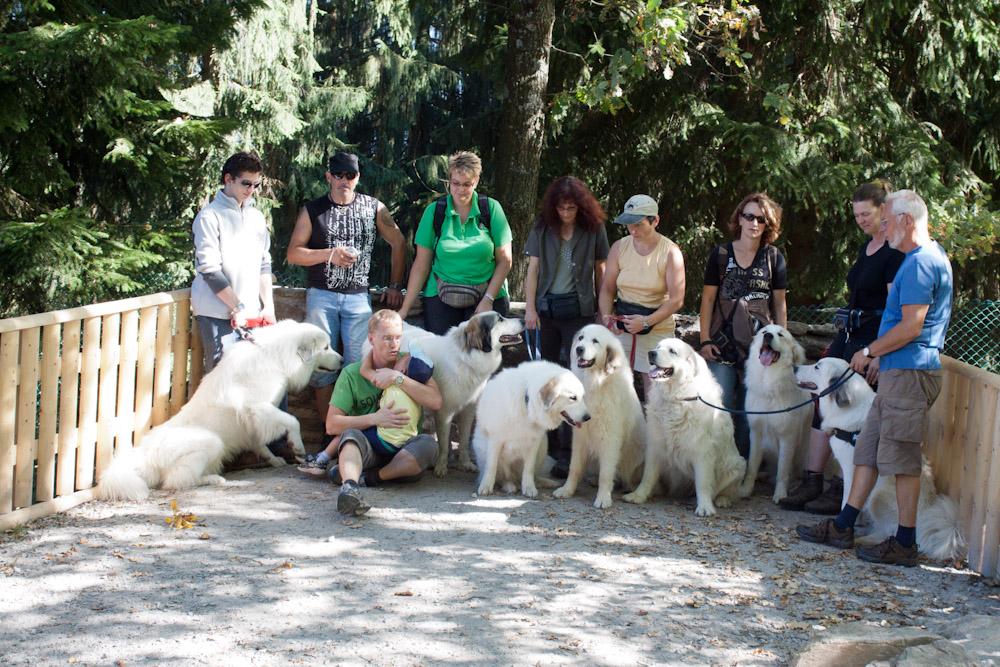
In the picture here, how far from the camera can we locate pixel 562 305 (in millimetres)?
6234

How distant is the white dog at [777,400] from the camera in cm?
571

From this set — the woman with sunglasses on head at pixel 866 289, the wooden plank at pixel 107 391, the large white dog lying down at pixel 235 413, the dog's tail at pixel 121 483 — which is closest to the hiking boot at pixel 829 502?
the woman with sunglasses on head at pixel 866 289

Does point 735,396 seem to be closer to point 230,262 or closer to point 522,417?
point 522,417

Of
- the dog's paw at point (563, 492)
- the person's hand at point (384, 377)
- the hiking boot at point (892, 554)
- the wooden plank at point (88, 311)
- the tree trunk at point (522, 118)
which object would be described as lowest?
the hiking boot at point (892, 554)

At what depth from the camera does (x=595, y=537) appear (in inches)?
193

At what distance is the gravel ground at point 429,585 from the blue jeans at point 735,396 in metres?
0.99

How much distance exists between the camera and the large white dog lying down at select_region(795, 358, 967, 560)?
15.6 feet

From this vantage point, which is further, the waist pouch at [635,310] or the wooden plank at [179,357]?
the wooden plank at [179,357]

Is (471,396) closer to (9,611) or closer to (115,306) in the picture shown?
(115,306)

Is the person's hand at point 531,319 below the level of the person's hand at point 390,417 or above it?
above

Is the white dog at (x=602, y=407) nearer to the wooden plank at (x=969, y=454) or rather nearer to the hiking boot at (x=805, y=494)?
the hiking boot at (x=805, y=494)

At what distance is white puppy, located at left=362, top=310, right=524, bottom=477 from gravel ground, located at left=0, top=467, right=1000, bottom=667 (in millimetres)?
709

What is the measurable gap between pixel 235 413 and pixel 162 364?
2.38 ft

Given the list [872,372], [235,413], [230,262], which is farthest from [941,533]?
[230,262]
